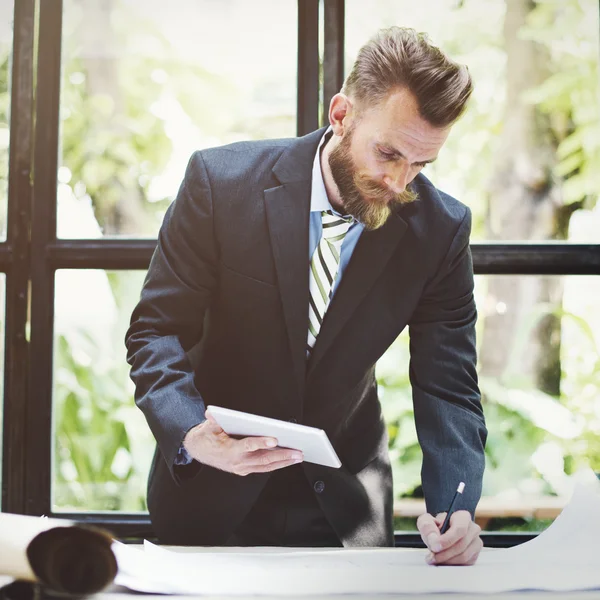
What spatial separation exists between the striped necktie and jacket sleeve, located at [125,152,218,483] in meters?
0.23

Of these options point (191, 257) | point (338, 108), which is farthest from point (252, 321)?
point (338, 108)

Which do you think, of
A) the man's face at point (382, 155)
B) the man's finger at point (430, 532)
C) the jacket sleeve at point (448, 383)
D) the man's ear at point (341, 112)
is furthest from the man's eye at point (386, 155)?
the man's finger at point (430, 532)

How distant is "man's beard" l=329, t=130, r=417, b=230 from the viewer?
65.3 inches

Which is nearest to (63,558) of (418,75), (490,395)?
(418,75)

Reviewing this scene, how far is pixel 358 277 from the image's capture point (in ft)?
5.55

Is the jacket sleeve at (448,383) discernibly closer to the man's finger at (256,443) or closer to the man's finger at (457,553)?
the man's finger at (457,553)

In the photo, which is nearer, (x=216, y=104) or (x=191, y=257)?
(x=191, y=257)

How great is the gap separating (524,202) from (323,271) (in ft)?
2.87

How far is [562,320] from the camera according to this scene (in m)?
2.27

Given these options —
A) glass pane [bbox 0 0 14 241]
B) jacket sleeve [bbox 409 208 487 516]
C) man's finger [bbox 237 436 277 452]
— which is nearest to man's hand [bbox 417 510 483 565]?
jacket sleeve [bbox 409 208 487 516]

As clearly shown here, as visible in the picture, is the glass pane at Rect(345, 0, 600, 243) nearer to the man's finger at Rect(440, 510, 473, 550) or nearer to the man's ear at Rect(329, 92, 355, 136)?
the man's ear at Rect(329, 92, 355, 136)

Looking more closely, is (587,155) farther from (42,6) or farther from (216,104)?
(42,6)

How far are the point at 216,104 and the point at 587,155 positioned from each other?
3.78 feet

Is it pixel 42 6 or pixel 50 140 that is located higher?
pixel 42 6
